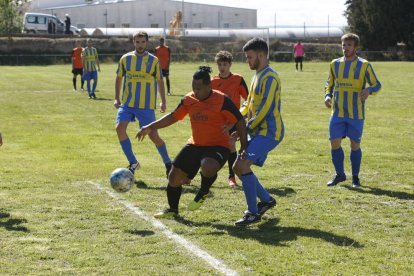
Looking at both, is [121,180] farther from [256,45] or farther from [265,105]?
[256,45]

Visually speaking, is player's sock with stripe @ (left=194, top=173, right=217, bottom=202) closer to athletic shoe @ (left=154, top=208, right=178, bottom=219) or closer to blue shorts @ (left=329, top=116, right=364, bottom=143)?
athletic shoe @ (left=154, top=208, right=178, bottom=219)

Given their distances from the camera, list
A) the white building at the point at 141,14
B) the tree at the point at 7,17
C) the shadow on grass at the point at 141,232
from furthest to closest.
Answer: the white building at the point at 141,14
the tree at the point at 7,17
the shadow on grass at the point at 141,232

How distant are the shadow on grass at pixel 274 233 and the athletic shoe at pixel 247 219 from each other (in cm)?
5

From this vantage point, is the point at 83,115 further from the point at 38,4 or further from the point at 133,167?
the point at 38,4

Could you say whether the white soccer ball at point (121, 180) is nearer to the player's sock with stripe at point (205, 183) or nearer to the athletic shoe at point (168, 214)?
the athletic shoe at point (168, 214)

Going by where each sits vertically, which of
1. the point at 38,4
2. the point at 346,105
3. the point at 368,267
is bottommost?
the point at 368,267

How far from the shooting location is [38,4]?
317 ft

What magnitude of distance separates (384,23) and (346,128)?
5112 cm

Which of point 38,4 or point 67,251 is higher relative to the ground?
point 38,4

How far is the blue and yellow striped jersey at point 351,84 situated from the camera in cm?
991

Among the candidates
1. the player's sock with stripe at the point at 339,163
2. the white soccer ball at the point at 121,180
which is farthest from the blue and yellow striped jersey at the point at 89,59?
the white soccer ball at the point at 121,180

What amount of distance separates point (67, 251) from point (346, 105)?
191 inches

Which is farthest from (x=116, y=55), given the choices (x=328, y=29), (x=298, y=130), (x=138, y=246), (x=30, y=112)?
(x=138, y=246)

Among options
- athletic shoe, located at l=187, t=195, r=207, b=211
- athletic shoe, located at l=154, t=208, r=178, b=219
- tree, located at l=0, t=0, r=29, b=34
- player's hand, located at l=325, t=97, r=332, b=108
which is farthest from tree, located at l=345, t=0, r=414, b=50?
athletic shoe, located at l=154, t=208, r=178, b=219
